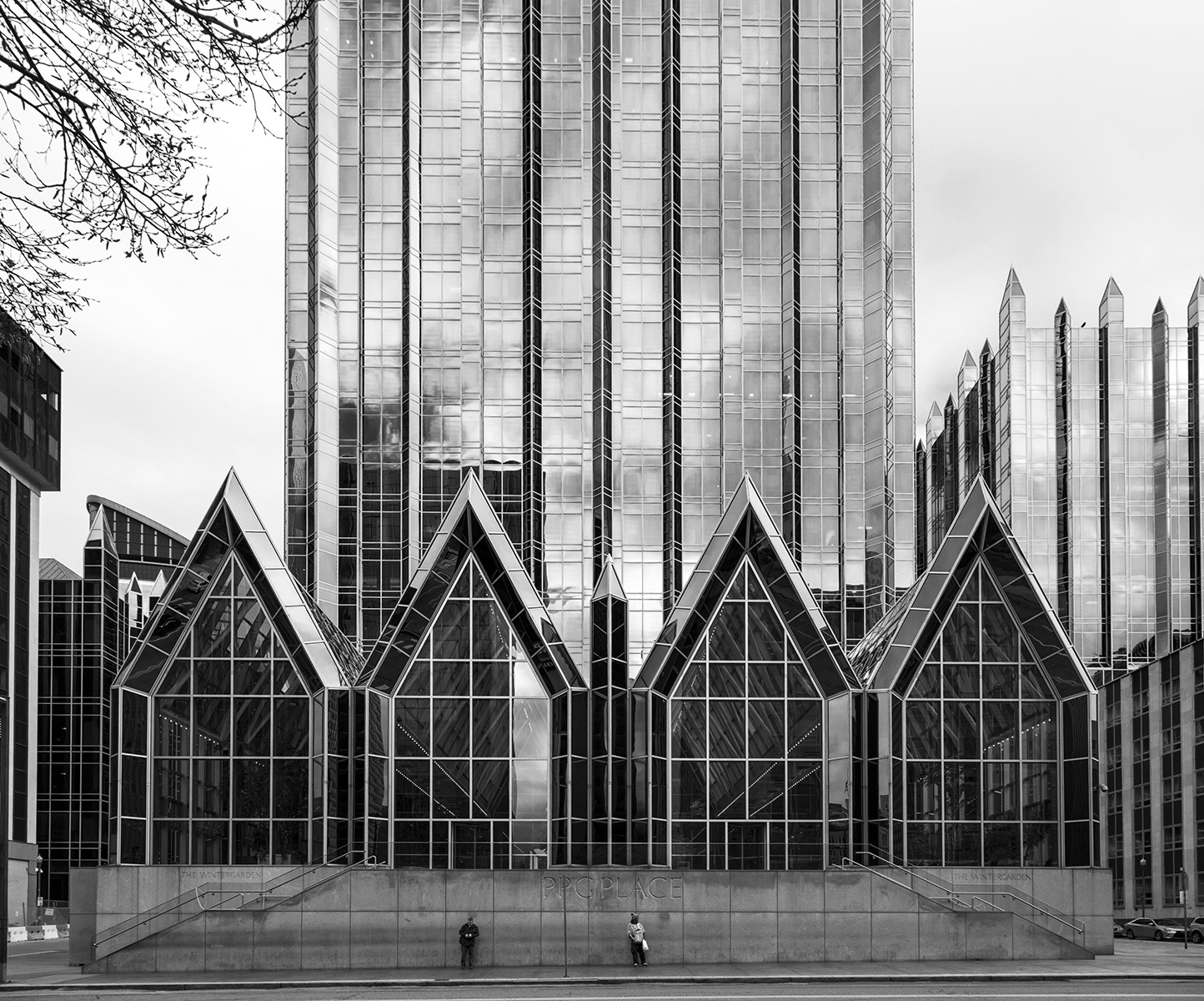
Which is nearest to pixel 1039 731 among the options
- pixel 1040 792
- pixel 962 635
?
pixel 1040 792

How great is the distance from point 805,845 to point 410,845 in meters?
12.2

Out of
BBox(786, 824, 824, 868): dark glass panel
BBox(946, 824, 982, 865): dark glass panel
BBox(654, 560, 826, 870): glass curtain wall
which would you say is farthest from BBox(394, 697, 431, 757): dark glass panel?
BBox(946, 824, 982, 865): dark glass panel

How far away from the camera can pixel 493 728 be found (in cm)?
4322

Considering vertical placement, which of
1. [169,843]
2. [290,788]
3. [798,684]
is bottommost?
[169,843]

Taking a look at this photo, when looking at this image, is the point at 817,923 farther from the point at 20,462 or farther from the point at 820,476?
the point at 20,462

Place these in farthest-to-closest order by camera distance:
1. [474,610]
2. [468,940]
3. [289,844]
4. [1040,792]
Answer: [474,610] → [1040,792] → [289,844] → [468,940]

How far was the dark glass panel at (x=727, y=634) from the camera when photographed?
141ft

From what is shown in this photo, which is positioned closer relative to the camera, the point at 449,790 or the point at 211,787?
the point at 211,787

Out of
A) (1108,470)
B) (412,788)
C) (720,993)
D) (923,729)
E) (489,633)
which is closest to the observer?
(720,993)

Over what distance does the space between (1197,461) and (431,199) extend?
2286 inches

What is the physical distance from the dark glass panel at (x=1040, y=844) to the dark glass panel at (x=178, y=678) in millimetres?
26058

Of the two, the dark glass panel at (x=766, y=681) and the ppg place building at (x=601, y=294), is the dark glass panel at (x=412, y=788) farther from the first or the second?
the ppg place building at (x=601, y=294)

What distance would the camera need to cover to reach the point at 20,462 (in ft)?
275

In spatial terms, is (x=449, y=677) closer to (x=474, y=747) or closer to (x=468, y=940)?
(x=474, y=747)
